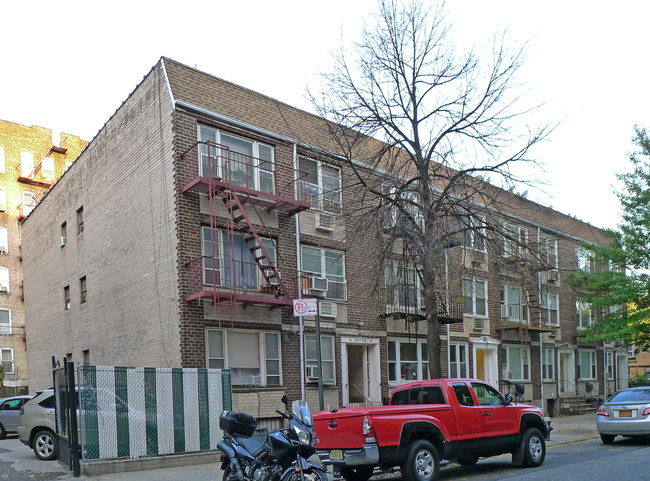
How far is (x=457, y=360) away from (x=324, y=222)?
854 cm

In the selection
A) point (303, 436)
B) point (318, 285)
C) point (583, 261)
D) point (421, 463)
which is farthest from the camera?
point (583, 261)

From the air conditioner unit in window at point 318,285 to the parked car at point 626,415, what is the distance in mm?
8152

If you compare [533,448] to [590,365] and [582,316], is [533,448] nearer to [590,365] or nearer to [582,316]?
[582,316]

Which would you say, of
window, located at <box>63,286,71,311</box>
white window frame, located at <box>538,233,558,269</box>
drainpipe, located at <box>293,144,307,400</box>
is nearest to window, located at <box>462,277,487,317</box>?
white window frame, located at <box>538,233,558,269</box>

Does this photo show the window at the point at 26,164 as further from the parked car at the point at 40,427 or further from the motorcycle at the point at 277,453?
the motorcycle at the point at 277,453

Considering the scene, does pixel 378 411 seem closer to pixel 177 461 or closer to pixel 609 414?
pixel 177 461

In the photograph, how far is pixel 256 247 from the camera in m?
17.6

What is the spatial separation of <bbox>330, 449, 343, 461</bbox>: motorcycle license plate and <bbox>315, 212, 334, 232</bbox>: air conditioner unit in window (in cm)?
1051

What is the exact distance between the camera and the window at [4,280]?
38.4 meters

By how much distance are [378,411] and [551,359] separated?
23.4 metres

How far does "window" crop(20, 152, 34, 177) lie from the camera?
4147 cm

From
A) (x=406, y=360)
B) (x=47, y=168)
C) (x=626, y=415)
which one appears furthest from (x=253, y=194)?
(x=47, y=168)

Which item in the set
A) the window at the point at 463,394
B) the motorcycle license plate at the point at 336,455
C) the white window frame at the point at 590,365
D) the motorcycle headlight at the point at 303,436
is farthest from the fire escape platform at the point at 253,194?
the white window frame at the point at 590,365

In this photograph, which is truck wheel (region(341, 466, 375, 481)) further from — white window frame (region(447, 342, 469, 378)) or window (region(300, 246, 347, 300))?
white window frame (region(447, 342, 469, 378))
